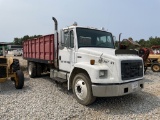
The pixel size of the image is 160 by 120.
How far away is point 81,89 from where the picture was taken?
18.4 feet

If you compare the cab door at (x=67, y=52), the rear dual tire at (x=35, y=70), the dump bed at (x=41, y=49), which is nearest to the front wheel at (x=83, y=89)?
the cab door at (x=67, y=52)

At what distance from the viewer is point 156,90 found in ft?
25.1

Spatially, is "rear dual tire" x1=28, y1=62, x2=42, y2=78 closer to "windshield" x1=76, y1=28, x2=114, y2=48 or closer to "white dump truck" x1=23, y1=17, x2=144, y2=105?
"white dump truck" x1=23, y1=17, x2=144, y2=105

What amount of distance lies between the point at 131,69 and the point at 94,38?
189 centimetres

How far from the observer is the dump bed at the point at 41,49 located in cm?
796

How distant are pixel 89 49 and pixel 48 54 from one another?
2.87 metres

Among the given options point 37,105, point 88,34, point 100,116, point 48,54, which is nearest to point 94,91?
point 100,116

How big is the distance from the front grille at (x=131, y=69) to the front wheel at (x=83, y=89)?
104 cm

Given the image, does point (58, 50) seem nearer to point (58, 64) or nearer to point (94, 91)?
point (58, 64)

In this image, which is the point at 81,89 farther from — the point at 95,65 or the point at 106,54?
the point at 106,54

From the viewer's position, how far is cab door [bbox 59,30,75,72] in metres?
6.41

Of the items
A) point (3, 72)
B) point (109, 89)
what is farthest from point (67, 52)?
point (3, 72)

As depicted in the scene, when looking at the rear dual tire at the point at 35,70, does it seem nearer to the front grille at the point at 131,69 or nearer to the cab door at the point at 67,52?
the cab door at the point at 67,52

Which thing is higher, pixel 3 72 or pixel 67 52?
pixel 67 52
